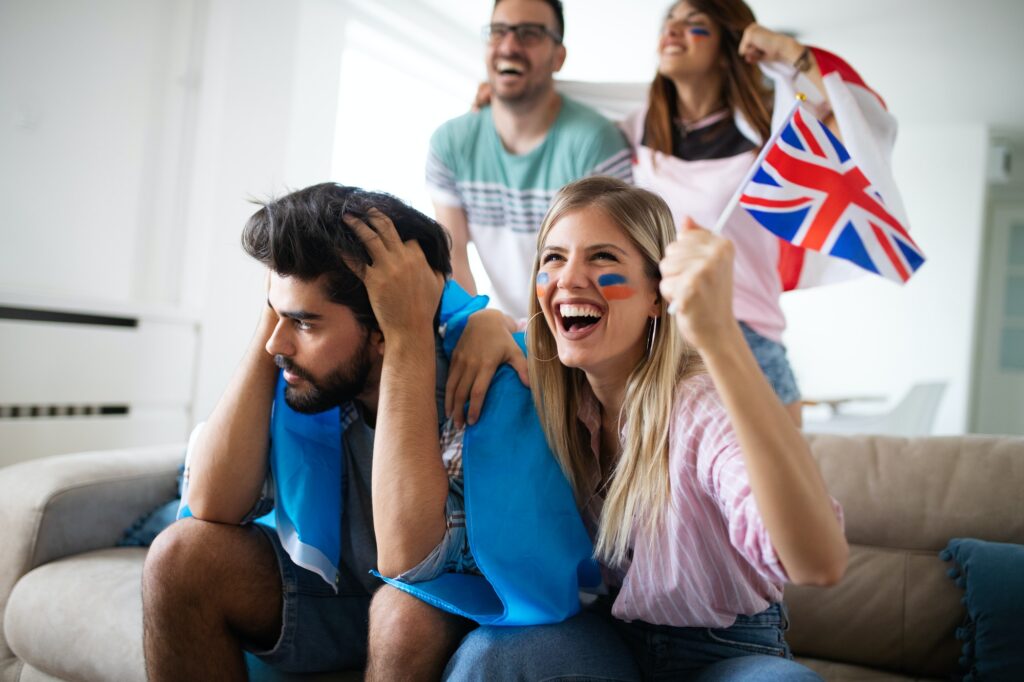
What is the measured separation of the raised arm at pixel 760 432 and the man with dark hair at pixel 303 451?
57 centimetres

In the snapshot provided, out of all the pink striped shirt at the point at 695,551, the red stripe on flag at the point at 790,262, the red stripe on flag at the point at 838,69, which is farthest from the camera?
the red stripe on flag at the point at 790,262

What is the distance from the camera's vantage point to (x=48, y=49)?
11.2 ft

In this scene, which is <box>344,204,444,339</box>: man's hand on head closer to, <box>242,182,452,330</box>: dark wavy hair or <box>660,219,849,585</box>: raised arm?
<box>242,182,452,330</box>: dark wavy hair

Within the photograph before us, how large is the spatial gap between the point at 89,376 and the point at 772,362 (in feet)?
8.54

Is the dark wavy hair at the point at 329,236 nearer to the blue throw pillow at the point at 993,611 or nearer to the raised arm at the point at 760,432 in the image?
the raised arm at the point at 760,432

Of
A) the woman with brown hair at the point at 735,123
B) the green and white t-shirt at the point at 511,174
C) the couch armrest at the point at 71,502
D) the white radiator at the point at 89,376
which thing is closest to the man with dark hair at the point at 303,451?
the couch armrest at the point at 71,502

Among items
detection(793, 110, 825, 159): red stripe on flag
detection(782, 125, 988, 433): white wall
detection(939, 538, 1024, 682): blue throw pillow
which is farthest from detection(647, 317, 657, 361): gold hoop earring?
detection(782, 125, 988, 433): white wall

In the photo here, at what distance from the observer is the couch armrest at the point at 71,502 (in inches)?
78.0

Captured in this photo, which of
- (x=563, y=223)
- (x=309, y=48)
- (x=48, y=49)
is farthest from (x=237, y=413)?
(x=309, y=48)

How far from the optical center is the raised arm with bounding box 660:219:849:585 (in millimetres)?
969

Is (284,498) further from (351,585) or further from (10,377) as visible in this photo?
(10,377)

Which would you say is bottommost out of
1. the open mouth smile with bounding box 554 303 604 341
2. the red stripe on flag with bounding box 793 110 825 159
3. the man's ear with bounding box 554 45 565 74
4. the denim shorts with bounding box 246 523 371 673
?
the denim shorts with bounding box 246 523 371 673

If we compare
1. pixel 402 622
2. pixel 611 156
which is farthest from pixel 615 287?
pixel 611 156

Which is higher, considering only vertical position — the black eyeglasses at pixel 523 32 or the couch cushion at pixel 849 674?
the black eyeglasses at pixel 523 32
